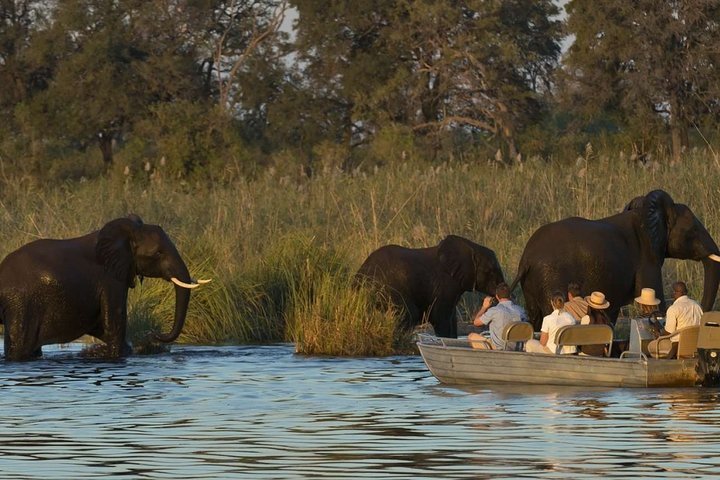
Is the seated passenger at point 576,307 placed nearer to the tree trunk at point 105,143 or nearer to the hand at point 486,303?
the hand at point 486,303

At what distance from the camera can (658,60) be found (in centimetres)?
4944

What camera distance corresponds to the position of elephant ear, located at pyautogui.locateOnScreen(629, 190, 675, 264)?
20125 mm

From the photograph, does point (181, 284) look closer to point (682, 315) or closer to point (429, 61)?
point (682, 315)

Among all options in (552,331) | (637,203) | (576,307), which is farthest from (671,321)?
(637,203)

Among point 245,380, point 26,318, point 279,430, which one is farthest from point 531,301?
point 279,430

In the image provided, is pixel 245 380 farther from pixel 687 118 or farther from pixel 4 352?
pixel 687 118

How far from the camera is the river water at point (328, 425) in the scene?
11.5m

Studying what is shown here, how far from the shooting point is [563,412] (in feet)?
47.5

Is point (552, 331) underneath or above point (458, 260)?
underneath

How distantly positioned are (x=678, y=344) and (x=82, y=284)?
681 centimetres

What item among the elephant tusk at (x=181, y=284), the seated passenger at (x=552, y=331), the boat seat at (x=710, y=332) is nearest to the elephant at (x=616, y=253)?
the seated passenger at (x=552, y=331)

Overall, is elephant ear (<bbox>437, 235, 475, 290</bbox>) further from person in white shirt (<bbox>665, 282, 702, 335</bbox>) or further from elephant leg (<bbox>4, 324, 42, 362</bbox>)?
elephant leg (<bbox>4, 324, 42, 362</bbox>)

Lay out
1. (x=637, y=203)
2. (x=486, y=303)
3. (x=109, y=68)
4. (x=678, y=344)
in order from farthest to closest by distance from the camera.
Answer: (x=109, y=68), (x=637, y=203), (x=486, y=303), (x=678, y=344)

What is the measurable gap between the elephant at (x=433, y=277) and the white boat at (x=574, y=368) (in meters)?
4.00
